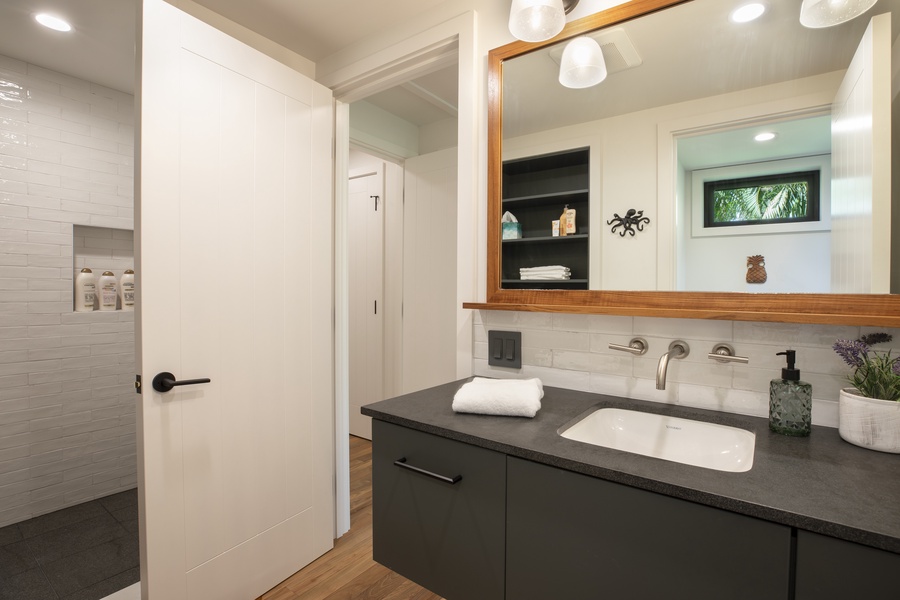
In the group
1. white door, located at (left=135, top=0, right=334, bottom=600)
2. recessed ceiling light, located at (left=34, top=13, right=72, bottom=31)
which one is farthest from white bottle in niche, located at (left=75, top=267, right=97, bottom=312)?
white door, located at (left=135, top=0, right=334, bottom=600)

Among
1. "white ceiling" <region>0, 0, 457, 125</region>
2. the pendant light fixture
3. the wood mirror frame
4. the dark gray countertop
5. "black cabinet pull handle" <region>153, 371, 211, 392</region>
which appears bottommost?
the dark gray countertop

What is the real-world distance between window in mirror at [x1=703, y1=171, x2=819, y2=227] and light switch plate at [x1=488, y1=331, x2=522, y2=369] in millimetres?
673

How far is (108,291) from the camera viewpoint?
259 centimetres

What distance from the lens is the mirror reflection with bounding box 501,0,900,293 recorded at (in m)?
0.96

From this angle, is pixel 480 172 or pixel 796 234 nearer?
pixel 796 234

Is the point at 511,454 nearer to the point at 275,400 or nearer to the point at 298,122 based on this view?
the point at 275,400

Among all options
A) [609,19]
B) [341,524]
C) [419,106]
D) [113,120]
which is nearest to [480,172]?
[609,19]

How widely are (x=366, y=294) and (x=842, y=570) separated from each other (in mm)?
3144

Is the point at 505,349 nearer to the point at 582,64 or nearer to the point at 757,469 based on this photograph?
the point at 757,469

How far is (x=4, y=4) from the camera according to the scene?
1.75 m

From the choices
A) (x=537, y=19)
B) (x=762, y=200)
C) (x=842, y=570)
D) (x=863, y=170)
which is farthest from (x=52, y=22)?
(x=842, y=570)

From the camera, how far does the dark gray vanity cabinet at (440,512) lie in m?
0.95

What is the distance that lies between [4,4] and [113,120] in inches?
34.8

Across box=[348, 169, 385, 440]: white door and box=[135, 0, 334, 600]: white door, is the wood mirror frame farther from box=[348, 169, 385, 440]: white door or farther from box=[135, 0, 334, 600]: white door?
box=[348, 169, 385, 440]: white door
